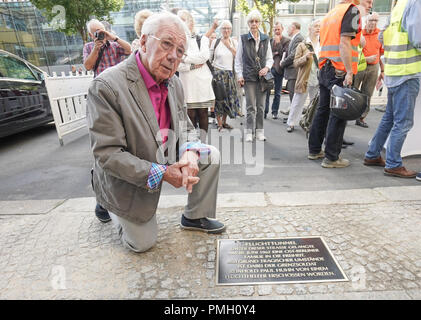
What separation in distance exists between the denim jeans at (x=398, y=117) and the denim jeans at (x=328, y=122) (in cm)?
50

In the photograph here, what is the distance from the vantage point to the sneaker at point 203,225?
2180 mm

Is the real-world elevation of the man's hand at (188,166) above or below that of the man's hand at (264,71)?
below

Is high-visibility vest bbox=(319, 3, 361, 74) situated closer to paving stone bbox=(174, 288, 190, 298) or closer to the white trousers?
the white trousers

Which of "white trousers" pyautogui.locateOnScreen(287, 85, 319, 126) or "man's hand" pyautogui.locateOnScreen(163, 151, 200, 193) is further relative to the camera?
"white trousers" pyautogui.locateOnScreen(287, 85, 319, 126)

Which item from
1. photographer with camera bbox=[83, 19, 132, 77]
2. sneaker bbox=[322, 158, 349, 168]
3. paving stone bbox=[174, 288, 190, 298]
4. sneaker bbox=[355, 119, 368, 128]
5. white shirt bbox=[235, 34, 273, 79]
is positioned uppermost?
photographer with camera bbox=[83, 19, 132, 77]

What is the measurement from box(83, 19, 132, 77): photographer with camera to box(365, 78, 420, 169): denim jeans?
3082 millimetres

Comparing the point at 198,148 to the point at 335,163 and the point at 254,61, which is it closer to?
the point at 335,163

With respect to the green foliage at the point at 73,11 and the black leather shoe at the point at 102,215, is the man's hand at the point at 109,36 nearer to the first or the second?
the black leather shoe at the point at 102,215

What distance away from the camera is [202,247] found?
203 centimetres

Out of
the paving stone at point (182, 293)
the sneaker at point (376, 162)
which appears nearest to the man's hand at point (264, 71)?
the sneaker at point (376, 162)

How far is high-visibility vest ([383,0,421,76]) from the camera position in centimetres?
276

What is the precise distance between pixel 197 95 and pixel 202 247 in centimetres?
249

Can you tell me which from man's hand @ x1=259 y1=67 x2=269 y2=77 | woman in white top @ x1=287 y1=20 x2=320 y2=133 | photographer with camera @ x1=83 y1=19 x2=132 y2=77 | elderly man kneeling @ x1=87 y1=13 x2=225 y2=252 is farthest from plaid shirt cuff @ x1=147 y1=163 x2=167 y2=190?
woman in white top @ x1=287 y1=20 x2=320 y2=133

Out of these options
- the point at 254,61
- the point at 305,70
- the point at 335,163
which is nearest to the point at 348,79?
the point at 335,163
